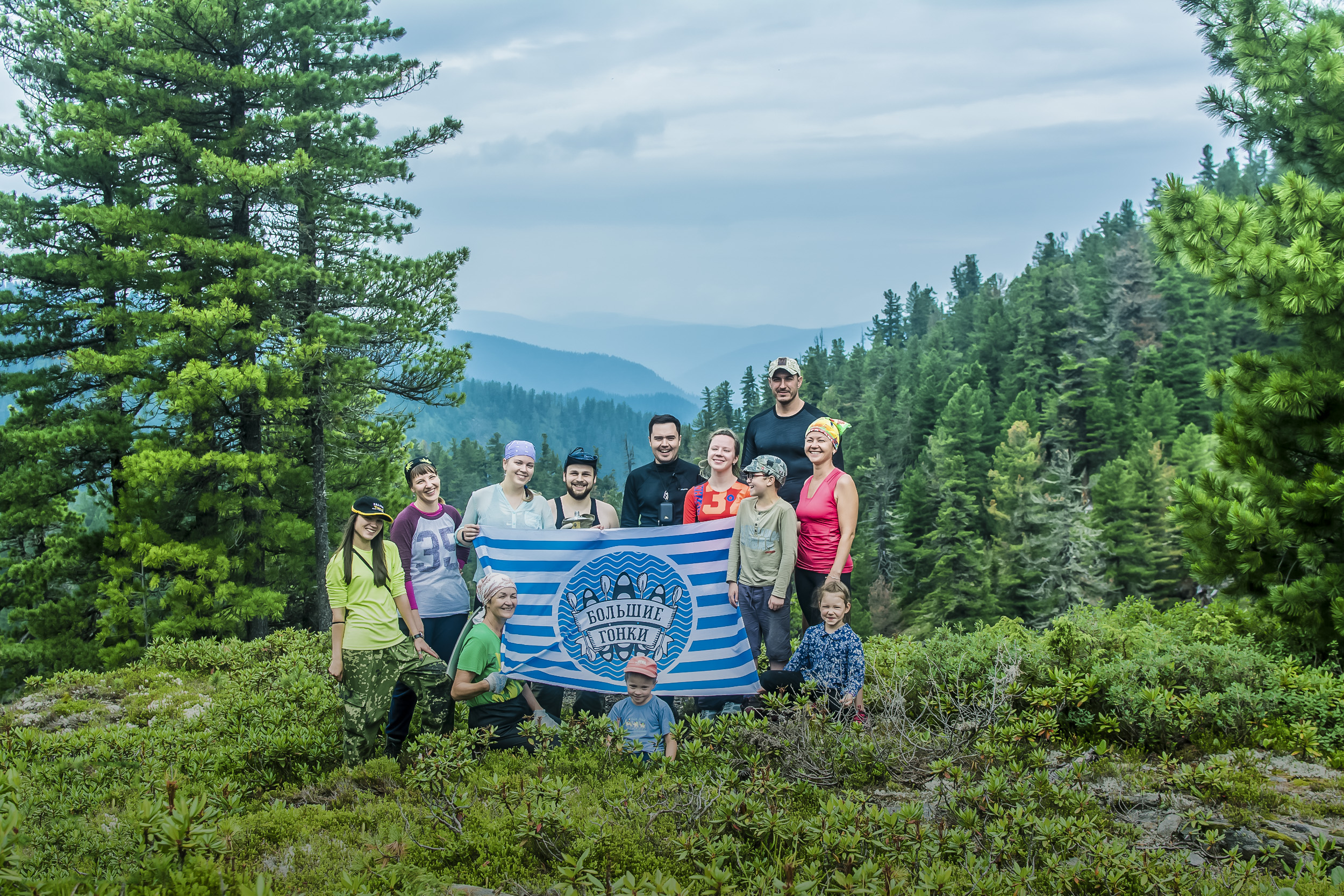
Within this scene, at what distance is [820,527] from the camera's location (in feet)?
22.0

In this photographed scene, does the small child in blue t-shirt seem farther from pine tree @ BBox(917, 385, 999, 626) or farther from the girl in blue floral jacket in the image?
pine tree @ BBox(917, 385, 999, 626)

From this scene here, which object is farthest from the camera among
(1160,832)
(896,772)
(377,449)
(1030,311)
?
(1030,311)

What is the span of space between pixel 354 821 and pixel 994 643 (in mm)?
5508

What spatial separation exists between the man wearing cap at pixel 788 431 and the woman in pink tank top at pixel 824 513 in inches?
8.6

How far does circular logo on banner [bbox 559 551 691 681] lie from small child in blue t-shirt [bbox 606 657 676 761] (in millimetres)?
212

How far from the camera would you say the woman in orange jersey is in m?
6.78

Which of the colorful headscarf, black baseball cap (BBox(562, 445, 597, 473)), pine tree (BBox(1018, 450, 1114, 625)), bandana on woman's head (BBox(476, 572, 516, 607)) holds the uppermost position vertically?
the colorful headscarf

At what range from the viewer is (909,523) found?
56.2 metres

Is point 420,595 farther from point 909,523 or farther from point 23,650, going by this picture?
point 909,523

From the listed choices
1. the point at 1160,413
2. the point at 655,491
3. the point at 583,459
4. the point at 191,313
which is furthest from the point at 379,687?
the point at 1160,413

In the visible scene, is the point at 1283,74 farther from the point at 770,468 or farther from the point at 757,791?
the point at 757,791

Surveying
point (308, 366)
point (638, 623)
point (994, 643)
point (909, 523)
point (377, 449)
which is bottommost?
point (909, 523)

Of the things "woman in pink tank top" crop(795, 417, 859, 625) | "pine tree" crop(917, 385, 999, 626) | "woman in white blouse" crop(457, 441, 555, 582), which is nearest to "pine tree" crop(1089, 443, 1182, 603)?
"pine tree" crop(917, 385, 999, 626)

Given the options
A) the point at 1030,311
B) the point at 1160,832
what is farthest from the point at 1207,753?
the point at 1030,311
